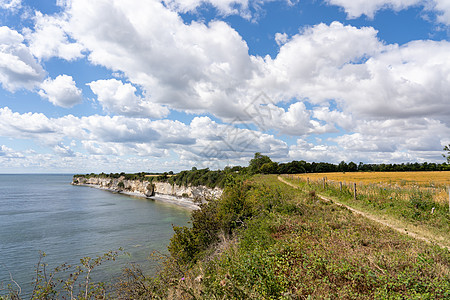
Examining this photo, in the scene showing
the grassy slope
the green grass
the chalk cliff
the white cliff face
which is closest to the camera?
the grassy slope

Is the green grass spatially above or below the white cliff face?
above

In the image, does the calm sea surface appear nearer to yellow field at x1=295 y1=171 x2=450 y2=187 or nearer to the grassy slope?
the grassy slope

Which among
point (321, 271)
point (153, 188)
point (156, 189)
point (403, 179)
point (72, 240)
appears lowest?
point (72, 240)

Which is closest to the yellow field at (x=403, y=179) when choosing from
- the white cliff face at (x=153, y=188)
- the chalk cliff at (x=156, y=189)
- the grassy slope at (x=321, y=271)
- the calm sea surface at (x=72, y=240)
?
the calm sea surface at (x=72, y=240)

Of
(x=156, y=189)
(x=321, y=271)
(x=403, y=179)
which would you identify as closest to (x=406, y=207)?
(x=321, y=271)

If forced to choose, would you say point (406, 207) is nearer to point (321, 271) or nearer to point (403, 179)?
point (321, 271)

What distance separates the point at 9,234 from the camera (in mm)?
32031

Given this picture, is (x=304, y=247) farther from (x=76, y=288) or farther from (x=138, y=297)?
(x=76, y=288)

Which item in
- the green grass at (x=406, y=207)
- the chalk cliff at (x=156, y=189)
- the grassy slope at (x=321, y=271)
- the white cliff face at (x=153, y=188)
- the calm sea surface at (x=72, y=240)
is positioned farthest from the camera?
the chalk cliff at (x=156, y=189)

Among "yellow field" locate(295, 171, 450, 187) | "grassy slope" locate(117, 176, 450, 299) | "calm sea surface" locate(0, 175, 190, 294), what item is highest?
"yellow field" locate(295, 171, 450, 187)

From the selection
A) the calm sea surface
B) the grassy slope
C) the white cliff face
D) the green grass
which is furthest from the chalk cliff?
the grassy slope

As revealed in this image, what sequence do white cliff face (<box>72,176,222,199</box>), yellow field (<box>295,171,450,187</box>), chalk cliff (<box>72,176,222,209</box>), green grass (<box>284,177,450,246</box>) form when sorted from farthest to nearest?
chalk cliff (<box>72,176,222,209</box>), white cliff face (<box>72,176,222,199</box>), yellow field (<box>295,171,450,187</box>), green grass (<box>284,177,450,246</box>)

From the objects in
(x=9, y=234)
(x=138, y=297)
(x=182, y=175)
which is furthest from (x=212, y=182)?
(x=138, y=297)

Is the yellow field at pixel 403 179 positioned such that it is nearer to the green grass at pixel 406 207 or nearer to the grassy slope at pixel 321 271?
the green grass at pixel 406 207
